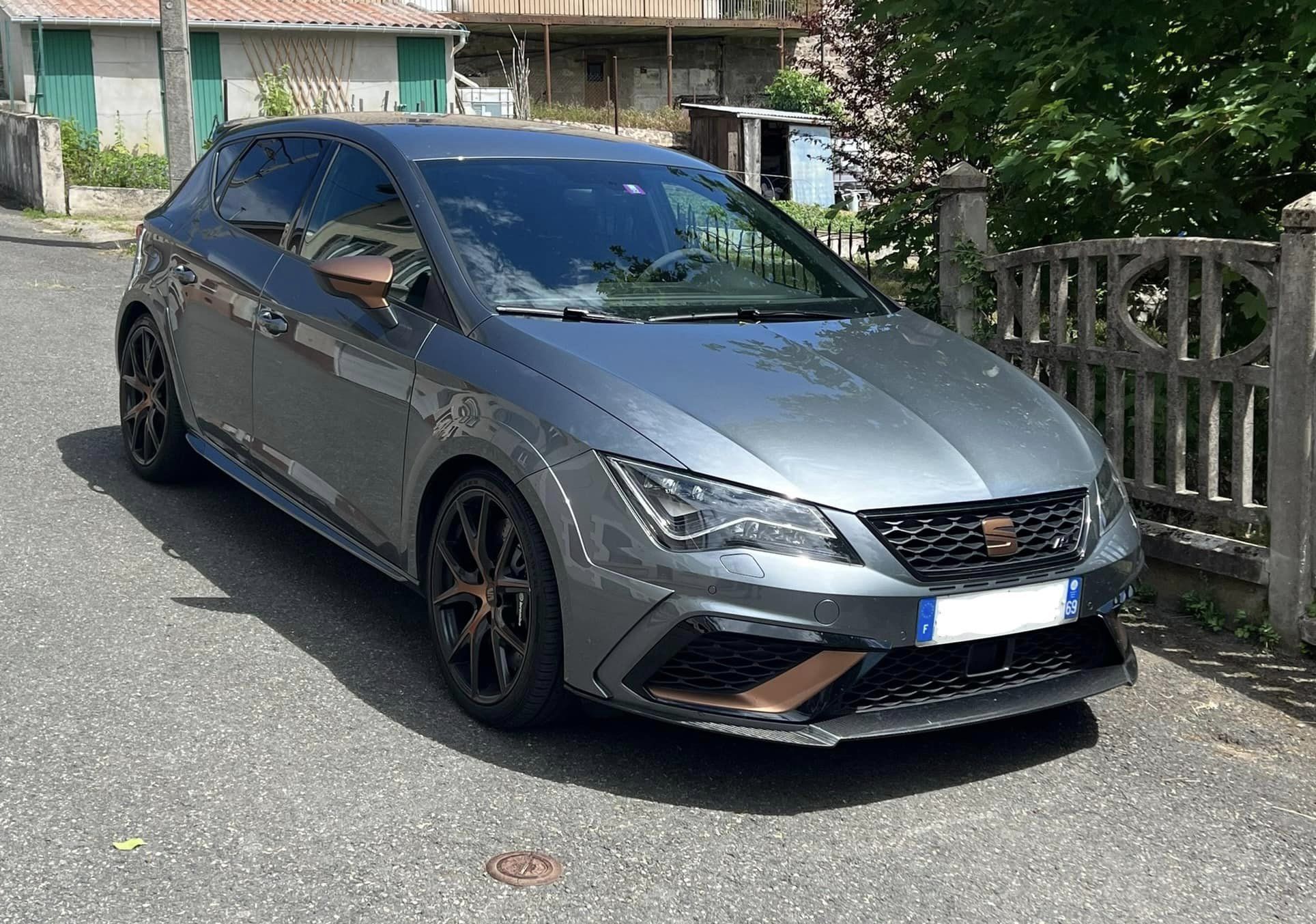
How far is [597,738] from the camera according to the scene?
13.8 ft

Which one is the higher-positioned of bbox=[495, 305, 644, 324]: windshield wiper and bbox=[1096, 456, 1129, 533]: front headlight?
bbox=[495, 305, 644, 324]: windshield wiper

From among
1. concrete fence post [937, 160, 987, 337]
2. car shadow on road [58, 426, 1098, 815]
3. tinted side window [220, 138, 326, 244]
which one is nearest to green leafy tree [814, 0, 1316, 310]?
concrete fence post [937, 160, 987, 337]

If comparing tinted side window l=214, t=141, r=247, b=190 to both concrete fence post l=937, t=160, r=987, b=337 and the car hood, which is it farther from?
concrete fence post l=937, t=160, r=987, b=337

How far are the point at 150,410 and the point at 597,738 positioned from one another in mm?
3206

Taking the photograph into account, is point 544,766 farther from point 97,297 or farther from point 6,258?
point 6,258

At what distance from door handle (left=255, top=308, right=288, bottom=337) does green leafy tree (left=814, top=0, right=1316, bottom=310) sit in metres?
3.22

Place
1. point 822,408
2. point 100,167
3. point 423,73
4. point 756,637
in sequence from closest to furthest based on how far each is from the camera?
1. point 756,637
2. point 822,408
3. point 100,167
4. point 423,73

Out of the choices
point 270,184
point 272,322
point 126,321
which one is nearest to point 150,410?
point 126,321

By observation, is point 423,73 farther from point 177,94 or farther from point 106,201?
point 177,94

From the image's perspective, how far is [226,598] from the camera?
5219 millimetres

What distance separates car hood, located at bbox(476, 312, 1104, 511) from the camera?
3.79 meters

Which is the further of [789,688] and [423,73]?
[423,73]

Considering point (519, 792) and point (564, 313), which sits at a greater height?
point (564, 313)

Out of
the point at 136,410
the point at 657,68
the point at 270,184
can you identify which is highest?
the point at 657,68
